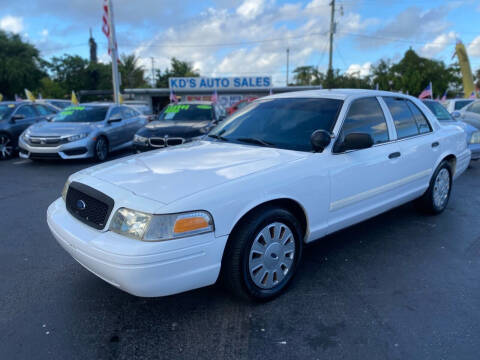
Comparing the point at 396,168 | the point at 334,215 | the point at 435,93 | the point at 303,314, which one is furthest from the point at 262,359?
the point at 435,93

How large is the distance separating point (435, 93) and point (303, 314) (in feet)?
160

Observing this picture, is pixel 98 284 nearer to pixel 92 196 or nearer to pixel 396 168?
pixel 92 196

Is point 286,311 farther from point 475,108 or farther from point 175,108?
point 475,108

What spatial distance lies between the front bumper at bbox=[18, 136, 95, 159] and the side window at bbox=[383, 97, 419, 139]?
23.1 feet

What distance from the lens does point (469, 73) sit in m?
28.2

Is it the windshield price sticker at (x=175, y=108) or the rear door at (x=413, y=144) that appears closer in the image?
the rear door at (x=413, y=144)

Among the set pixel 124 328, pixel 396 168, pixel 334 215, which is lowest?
pixel 124 328

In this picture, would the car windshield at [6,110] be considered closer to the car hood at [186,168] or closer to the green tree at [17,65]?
the car hood at [186,168]

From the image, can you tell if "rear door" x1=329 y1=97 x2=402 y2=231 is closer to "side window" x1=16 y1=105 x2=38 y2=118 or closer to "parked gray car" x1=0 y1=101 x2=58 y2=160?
"parked gray car" x1=0 y1=101 x2=58 y2=160

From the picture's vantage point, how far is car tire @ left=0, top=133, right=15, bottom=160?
972cm

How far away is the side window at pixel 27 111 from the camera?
34.9ft

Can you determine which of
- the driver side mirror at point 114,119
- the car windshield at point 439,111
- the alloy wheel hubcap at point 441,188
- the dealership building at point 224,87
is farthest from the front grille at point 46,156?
the dealership building at point 224,87

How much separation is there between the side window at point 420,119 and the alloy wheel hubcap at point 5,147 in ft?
31.8

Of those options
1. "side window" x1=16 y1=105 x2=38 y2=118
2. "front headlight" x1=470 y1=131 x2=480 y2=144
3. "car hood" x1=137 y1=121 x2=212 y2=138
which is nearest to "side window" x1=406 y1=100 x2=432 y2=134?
"front headlight" x1=470 y1=131 x2=480 y2=144
